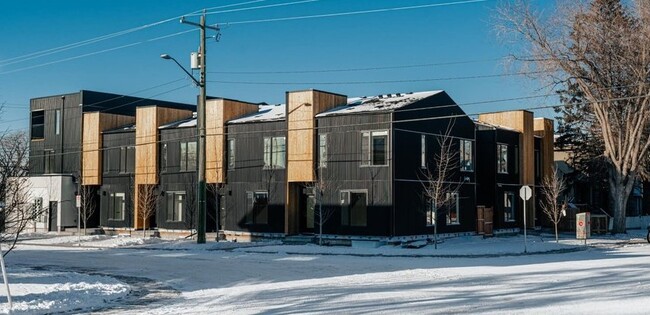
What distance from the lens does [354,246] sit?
35.0 meters

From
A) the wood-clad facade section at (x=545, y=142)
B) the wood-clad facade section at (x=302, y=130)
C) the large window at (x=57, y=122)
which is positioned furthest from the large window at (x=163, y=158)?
the wood-clad facade section at (x=545, y=142)

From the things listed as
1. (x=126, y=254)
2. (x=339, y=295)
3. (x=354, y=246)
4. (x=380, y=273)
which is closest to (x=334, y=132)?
(x=354, y=246)

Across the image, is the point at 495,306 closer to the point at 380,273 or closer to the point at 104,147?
the point at 380,273

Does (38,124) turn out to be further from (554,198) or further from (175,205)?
(554,198)

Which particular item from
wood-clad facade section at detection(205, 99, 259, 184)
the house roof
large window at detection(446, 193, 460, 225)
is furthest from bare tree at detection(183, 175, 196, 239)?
the house roof

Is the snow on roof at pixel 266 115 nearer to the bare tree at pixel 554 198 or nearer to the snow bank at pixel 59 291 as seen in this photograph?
the bare tree at pixel 554 198

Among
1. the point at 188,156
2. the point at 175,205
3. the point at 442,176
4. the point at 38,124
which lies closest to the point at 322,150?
the point at 442,176

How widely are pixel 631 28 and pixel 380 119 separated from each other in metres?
17.5

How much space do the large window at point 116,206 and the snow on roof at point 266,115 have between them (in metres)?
10.8

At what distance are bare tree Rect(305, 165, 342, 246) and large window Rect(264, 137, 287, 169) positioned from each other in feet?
8.68

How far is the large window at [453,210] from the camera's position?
1519 inches

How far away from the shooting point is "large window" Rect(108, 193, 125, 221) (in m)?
46.4

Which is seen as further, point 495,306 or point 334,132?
point 334,132

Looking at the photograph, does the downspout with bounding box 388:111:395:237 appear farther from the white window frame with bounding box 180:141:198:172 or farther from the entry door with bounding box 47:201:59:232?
the entry door with bounding box 47:201:59:232
